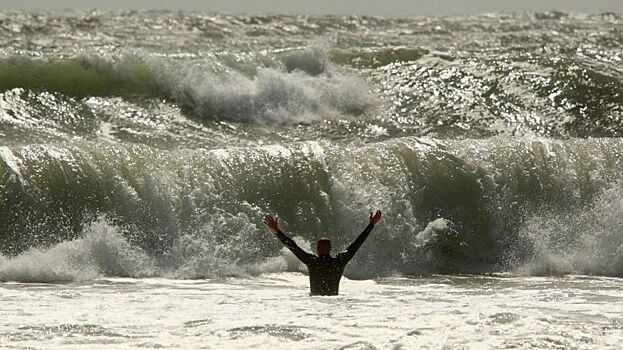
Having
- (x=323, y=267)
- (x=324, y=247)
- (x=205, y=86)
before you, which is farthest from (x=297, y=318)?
(x=205, y=86)

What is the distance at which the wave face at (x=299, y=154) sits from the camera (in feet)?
45.8

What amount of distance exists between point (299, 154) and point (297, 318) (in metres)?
5.97

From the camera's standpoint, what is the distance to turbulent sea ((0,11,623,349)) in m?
9.75

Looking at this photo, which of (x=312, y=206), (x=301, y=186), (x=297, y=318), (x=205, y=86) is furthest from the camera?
(x=205, y=86)

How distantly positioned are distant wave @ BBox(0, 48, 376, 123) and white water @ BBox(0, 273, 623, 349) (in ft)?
21.1

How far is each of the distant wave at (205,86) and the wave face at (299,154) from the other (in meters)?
0.04

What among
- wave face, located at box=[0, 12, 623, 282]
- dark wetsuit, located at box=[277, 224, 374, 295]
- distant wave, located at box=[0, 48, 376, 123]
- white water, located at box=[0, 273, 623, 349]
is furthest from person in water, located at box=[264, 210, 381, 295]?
distant wave, located at box=[0, 48, 376, 123]

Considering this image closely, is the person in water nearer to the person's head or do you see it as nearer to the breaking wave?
the person's head

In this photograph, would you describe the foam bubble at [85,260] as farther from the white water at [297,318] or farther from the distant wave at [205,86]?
the distant wave at [205,86]

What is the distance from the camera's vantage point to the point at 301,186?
49.4 feet

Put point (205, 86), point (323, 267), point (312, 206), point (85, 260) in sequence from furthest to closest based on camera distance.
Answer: point (205, 86)
point (312, 206)
point (85, 260)
point (323, 267)

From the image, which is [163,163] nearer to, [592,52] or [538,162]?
[538,162]

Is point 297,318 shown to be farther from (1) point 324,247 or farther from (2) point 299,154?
(2) point 299,154

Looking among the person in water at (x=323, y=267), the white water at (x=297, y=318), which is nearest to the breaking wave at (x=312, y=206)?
the white water at (x=297, y=318)
